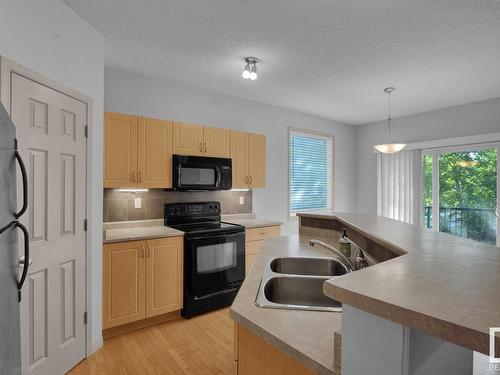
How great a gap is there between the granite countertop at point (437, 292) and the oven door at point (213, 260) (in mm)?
2318

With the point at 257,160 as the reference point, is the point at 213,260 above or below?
below

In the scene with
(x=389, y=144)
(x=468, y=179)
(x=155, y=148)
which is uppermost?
(x=389, y=144)

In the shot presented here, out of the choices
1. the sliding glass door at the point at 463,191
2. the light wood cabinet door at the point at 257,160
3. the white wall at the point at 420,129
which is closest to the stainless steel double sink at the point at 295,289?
the light wood cabinet door at the point at 257,160

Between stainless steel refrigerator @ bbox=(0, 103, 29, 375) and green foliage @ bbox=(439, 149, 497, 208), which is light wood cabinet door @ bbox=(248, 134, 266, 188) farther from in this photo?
green foliage @ bbox=(439, 149, 497, 208)

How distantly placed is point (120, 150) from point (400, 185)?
4489 mm

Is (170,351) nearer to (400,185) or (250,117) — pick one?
(250,117)

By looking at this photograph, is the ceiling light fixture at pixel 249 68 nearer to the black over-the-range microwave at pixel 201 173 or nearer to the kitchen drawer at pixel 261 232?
the black over-the-range microwave at pixel 201 173

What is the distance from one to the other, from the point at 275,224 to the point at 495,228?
313 cm

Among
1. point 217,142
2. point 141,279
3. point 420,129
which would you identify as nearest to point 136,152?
point 217,142

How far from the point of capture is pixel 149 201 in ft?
11.0

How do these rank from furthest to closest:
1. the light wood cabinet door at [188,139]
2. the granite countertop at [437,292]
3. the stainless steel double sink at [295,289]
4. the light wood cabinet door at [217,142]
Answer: the light wood cabinet door at [217,142]
the light wood cabinet door at [188,139]
the stainless steel double sink at [295,289]
the granite countertop at [437,292]

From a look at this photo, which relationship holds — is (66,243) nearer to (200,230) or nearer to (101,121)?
(101,121)

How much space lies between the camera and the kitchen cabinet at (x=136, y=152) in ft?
9.20

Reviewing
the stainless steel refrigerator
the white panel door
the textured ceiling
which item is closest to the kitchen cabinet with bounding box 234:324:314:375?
the stainless steel refrigerator
